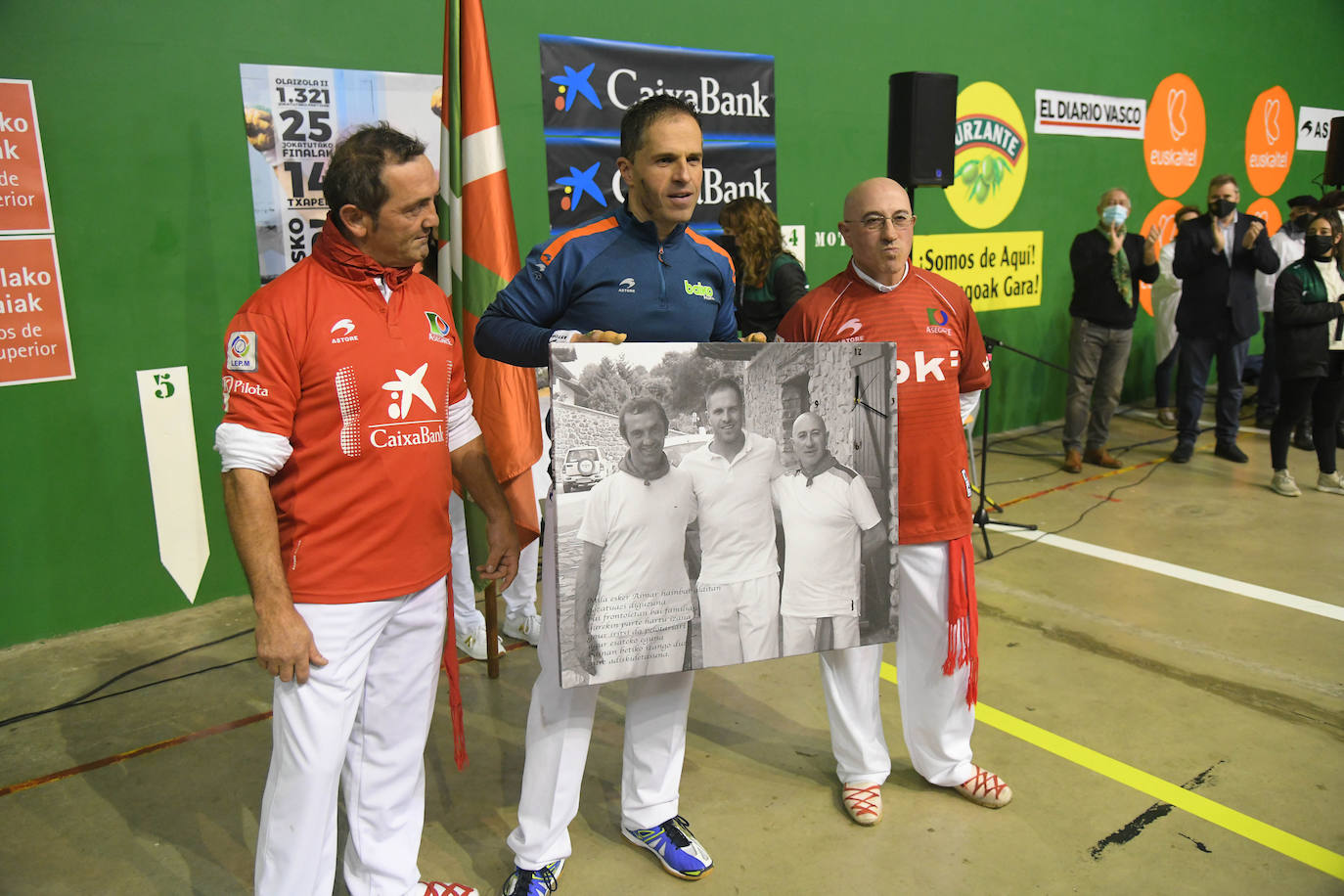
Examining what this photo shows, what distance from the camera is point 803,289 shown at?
4148 mm

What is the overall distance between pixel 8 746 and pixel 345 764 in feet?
5.92

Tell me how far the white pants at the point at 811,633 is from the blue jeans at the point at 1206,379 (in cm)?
538

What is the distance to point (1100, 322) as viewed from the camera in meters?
6.37

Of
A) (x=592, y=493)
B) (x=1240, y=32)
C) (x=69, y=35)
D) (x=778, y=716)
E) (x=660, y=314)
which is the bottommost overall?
(x=778, y=716)

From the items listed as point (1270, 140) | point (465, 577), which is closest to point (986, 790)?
point (465, 577)

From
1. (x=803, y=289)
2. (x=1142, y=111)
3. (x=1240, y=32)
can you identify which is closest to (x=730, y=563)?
(x=803, y=289)

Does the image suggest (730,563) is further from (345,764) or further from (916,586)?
(345,764)

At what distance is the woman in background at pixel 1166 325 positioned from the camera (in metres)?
7.86

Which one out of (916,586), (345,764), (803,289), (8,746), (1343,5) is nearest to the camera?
(345,764)

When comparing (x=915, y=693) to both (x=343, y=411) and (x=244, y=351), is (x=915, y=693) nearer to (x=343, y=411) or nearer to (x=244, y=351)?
(x=343, y=411)

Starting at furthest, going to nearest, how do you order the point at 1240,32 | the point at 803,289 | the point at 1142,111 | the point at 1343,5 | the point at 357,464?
1. the point at 1343,5
2. the point at 1240,32
3. the point at 1142,111
4. the point at 803,289
5. the point at 357,464

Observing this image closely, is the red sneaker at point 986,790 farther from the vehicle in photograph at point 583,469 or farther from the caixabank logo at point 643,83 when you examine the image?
the caixabank logo at point 643,83

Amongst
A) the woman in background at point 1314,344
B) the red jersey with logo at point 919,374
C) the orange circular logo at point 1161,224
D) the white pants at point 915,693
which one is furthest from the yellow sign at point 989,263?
the white pants at point 915,693

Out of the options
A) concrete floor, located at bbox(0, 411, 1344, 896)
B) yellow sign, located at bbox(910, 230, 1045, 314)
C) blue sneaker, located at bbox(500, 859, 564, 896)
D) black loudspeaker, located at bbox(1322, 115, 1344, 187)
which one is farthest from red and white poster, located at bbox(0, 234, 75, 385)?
black loudspeaker, located at bbox(1322, 115, 1344, 187)
